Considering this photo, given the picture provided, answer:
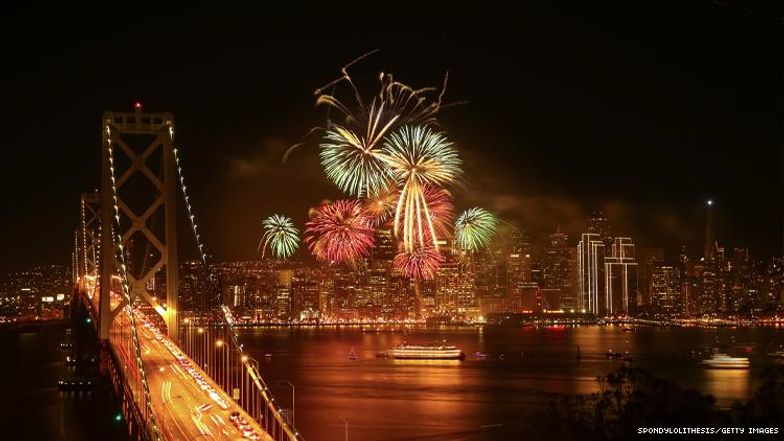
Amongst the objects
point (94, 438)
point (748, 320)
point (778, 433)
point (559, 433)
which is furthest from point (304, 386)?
point (748, 320)

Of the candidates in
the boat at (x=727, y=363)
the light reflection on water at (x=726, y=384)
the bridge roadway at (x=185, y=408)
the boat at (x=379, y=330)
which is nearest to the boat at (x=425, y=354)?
the boat at (x=727, y=363)

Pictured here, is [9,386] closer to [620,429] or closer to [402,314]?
[620,429]

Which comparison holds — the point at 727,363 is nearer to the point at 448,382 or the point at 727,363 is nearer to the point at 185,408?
the point at 448,382

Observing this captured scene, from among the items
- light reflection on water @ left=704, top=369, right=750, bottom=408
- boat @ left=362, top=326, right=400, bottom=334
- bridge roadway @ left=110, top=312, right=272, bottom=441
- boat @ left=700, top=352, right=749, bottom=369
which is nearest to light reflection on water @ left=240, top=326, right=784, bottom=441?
light reflection on water @ left=704, top=369, right=750, bottom=408

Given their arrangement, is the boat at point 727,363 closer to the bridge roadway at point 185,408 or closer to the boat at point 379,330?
the bridge roadway at point 185,408

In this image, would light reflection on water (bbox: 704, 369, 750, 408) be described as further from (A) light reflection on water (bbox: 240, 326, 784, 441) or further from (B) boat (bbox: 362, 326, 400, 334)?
(B) boat (bbox: 362, 326, 400, 334)
